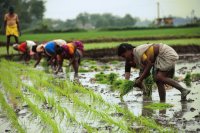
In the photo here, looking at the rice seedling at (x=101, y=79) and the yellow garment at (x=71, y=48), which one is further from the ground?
the yellow garment at (x=71, y=48)

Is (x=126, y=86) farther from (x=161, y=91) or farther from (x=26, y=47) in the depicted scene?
(x=26, y=47)

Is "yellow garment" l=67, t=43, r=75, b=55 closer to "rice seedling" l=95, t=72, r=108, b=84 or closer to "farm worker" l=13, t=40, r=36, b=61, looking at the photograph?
"rice seedling" l=95, t=72, r=108, b=84

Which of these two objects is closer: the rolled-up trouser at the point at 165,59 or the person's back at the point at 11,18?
the rolled-up trouser at the point at 165,59

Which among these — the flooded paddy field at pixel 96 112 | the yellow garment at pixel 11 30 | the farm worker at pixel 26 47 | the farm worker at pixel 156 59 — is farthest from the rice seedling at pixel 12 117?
the yellow garment at pixel 11 30

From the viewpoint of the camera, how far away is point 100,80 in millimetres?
8672

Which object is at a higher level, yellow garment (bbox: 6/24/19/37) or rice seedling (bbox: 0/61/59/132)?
yellow garment (bbox: 6/24/19/37)

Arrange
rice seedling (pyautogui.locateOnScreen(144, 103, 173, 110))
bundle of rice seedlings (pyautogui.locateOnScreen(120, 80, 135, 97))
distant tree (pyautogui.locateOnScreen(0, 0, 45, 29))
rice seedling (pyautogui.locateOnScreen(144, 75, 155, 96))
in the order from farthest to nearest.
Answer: distant tree (pyautogui.locateOnScreen(0, 0, 45, 29)) < rice seedling (pyautogui.locateOnScreen(144, 75, 155, 96)) < bundle of rice seedlings (pyautogui.locateOnScreen(120, 80, 135, 97)) < rice seedling (pyautogui.locateOnScreen(144, 103, 173, 110))

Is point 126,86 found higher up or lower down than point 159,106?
higher up

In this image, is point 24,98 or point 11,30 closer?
point 24,98

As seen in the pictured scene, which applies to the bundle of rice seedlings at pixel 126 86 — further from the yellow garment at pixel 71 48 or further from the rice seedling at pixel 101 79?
the yellow garment at pixel 71 48

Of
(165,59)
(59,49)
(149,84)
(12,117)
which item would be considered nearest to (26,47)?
(59,49)

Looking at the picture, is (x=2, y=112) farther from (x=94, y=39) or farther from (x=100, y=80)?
(x=94, y=39)

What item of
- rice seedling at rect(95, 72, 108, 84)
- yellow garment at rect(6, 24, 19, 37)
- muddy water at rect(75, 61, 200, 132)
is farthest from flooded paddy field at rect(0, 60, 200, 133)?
yellow garment at rect(6, 24, 19, 37)

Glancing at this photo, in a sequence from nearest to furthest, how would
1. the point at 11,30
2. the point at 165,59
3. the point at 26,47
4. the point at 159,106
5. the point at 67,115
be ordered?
the point at 67,115
the point at 159,106
the point at 165,59
the point at 26,47
the point at 11,30
